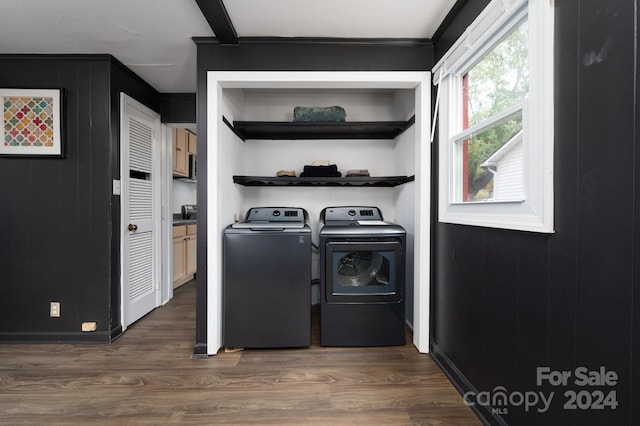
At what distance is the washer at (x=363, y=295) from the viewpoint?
2260 millimetres

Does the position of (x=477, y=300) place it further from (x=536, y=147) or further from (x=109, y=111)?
(x=109, y=111)

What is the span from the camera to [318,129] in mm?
2617

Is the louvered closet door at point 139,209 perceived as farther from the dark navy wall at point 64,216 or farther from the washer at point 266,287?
the washer at point 266,287

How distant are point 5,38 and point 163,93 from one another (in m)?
1.23

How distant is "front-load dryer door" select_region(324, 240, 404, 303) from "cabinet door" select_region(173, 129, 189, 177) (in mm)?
2607

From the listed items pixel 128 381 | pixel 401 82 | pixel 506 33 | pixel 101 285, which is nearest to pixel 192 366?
pixel 128 381

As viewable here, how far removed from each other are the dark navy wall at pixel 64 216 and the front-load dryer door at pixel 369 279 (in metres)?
1.80

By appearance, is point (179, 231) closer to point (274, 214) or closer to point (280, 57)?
point (274, 214)

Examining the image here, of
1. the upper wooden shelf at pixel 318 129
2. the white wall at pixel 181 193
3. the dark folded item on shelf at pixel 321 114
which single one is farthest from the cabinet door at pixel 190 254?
the dark folded item on shelf at pixel 321 114

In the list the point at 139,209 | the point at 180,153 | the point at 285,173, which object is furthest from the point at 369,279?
the point at 180,153

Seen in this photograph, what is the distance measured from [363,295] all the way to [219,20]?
2088 millimetres

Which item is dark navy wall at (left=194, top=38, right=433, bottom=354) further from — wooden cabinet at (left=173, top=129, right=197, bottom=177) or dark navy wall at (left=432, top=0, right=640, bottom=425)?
wooden cabinet at (left=173, top=129, right=197, bottom=177)

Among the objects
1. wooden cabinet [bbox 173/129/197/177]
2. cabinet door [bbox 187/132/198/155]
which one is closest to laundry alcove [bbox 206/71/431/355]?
wooden cabinet [bbox 173/129/197/177]

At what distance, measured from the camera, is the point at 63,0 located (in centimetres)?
176
